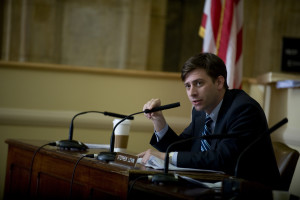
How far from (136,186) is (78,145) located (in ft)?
3.46

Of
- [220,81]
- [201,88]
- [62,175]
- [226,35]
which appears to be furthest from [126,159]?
[226,35]

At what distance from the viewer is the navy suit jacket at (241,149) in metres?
2.30

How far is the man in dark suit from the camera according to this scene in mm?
2312

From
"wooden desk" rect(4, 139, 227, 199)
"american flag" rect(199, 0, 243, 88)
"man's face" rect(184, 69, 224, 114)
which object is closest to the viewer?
"wooden desk" rect(4, 139, 227, 199)

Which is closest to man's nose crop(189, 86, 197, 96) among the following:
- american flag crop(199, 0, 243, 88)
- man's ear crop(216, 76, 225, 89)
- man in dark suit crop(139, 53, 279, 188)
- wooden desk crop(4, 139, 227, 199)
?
man in dark suit crop(139, 53, 279, 188)

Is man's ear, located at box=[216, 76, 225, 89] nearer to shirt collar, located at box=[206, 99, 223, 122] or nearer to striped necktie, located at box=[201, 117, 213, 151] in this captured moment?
shirt collar, located at box=[206, 99, 223, 122]

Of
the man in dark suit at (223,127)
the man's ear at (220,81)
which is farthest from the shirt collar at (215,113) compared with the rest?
the man's ear at (220,81)

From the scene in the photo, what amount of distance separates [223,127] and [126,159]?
0.62 meters

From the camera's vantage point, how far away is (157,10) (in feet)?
26.3

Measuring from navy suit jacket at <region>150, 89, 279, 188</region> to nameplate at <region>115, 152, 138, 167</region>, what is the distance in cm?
28

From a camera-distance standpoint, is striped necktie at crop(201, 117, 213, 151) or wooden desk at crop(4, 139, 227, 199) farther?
striped necktie at crop(201, 117, 213, 151)

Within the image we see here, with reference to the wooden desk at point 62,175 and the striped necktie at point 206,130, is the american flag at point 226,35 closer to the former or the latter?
the striped necktie at point 206,130

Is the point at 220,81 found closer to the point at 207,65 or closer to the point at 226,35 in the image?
the point at 207,65

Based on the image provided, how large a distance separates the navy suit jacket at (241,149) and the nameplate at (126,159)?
28 centimetres
